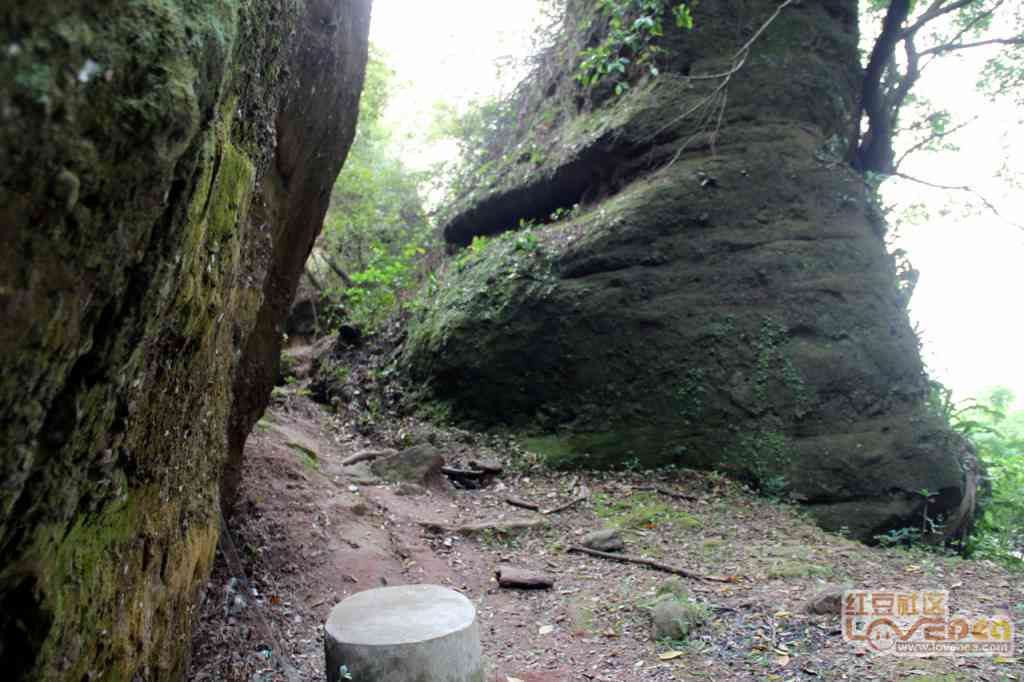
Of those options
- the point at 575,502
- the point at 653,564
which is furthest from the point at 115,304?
the point at 575,502

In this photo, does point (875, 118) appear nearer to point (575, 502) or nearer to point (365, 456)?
point (575, 502)

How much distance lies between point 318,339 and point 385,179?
18.0 feet

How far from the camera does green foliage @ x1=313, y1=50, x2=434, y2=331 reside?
1221cm

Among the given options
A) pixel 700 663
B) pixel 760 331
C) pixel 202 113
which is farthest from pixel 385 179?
pixel 202 113

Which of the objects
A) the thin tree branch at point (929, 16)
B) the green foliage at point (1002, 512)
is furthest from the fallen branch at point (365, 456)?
the thin tree branch at point (929, 16)

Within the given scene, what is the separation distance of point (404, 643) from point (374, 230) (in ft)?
40.7

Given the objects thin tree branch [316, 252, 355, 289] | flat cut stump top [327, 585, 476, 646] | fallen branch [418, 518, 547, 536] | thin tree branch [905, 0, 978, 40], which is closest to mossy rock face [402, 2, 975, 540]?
thin tree branch [905, 0, 978, 40]

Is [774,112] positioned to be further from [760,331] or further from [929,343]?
[929,343]

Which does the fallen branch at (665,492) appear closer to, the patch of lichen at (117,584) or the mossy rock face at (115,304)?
the mossy rock face at (115,304)

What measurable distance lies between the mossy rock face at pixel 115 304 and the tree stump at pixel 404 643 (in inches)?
32.1

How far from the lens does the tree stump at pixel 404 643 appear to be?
11.3 feet

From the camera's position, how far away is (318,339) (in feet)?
42.7

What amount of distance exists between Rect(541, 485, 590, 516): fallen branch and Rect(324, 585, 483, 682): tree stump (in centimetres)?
345

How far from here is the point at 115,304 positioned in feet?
5.42
